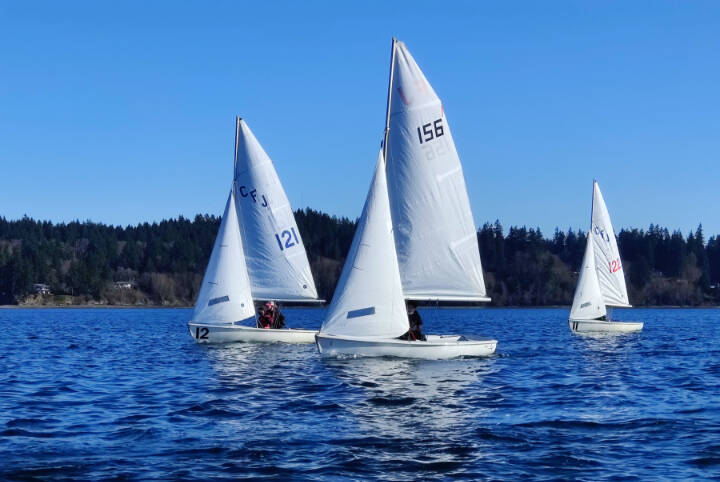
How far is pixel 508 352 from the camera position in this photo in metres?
43.9

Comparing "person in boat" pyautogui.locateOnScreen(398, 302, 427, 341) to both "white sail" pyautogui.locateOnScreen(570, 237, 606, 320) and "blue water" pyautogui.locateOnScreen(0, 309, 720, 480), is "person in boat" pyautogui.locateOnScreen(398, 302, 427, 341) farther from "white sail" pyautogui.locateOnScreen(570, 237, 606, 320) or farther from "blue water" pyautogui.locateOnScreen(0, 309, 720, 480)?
"white sail" pyautogui.locateOnScreen(570, 237, 606, 320)

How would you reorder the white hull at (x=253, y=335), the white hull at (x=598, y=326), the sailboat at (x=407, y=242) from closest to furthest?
the sailboat at (x=407, y=242)
the white hull at (x=253, y=335)
the white hull at (x=598, y=326)

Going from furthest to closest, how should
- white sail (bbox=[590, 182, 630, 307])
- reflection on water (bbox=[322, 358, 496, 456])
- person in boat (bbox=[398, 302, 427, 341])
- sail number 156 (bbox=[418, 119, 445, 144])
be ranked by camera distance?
white sail (bbox=[590, 182, 630, 307]), sail number 156 (bbox=[418, 119, 445, 144]), person in boat (bbox=[398, 302, 427, 341]), reflection on water (bbox=[322, 358, 496, 456])

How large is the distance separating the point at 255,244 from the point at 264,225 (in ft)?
3.55

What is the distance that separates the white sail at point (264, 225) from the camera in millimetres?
47125

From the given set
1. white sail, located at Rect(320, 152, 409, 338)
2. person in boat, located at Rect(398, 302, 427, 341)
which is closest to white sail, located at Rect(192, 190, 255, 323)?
person in boat, located at Rect(398, 302, 427, 341)

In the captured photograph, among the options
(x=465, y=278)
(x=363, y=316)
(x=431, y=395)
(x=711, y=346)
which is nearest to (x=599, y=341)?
(x=711, y=346)

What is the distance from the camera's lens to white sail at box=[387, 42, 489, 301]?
33219 mm

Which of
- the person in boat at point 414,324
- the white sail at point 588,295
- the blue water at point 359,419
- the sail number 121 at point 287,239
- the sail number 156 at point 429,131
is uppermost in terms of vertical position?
the sail number 156 at point 429,131

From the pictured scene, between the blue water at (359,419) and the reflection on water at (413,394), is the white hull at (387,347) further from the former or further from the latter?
the blue water at (359,419)

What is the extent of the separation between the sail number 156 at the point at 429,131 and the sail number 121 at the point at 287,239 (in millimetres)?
15664

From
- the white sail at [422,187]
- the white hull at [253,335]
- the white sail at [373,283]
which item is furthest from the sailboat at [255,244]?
the white sail at [373,283]

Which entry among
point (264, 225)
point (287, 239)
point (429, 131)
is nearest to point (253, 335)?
point (287, 239)

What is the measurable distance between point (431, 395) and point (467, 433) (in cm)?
574
